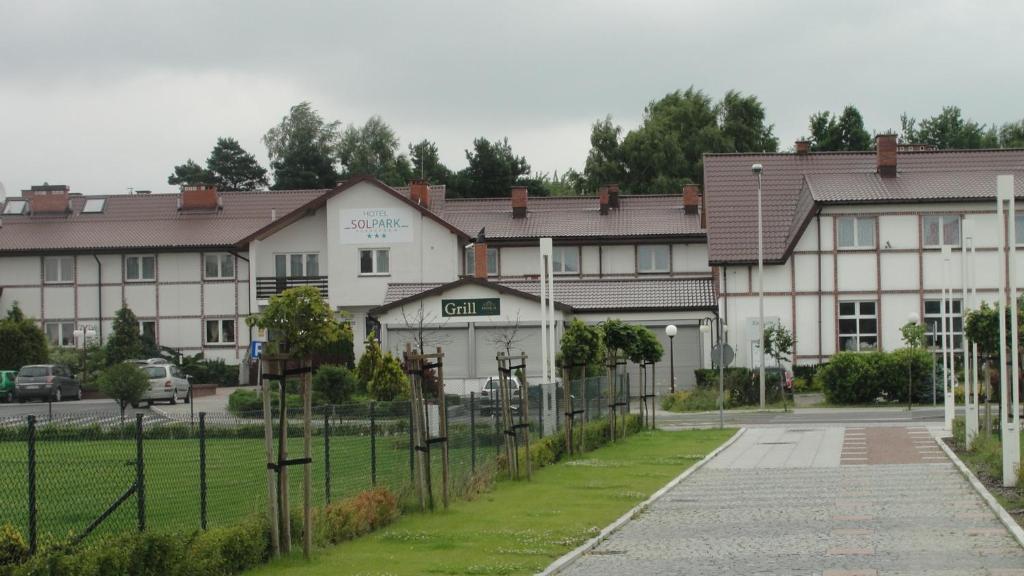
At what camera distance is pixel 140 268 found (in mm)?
70375

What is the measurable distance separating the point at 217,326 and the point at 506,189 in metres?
37.6

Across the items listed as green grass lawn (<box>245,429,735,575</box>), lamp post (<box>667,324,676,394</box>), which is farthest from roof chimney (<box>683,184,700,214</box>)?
green grass lawn (<box>245,429,735,575</box>)

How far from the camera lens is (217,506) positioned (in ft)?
53.3

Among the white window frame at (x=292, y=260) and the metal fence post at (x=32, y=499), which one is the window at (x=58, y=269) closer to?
the white window frame at (x=292, y=260)

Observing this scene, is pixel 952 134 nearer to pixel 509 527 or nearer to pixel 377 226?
pixel 377 226

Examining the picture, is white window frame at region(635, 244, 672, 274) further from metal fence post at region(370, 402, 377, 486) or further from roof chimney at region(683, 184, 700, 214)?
metal fence post at region(370, 402, 377, 486)

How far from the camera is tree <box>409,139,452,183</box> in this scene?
110 m

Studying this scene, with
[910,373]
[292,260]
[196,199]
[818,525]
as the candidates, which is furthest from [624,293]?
[818,525]

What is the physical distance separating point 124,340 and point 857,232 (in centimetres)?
→ 3260

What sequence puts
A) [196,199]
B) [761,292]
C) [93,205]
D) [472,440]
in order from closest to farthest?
[472,440]
[761,292]
[196,199]
[93,205]

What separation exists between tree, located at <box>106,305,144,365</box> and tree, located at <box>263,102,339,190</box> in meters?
45.2

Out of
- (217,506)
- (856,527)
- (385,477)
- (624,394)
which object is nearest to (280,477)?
(217,506)

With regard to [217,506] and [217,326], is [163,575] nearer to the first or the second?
[217,506]

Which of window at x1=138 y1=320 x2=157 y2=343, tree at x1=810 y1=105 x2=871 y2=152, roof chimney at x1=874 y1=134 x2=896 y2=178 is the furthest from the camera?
tree at x1=810 y1=105 x2=871 y2=152
